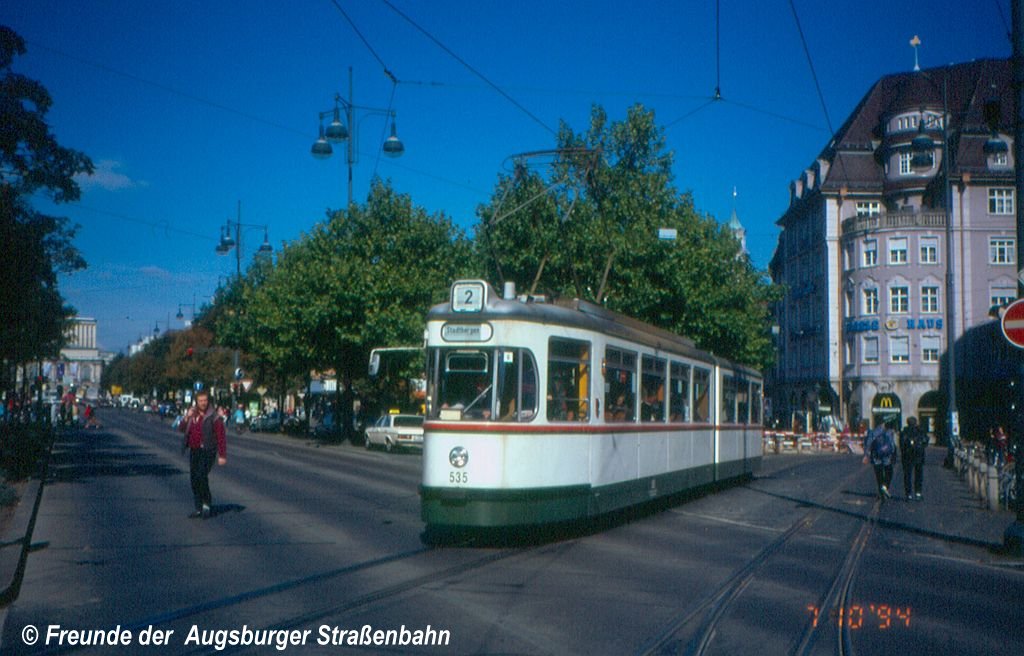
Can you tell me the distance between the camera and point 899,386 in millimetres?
64500

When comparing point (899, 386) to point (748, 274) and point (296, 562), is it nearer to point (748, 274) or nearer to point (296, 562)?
point (748, 274)

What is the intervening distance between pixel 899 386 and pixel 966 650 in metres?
59.7

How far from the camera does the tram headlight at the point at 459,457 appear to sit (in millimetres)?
12789

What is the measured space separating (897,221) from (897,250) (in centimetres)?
168

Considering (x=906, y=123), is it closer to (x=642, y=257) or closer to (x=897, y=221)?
(x=897, y=221)

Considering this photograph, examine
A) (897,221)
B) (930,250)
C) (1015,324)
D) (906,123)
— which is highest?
(906,123)

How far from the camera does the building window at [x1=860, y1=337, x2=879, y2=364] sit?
65375 mm

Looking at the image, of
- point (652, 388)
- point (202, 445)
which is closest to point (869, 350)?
point (652, 388)

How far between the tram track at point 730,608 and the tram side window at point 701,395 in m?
5.53

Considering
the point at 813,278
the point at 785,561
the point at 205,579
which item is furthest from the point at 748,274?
the point at 205,579

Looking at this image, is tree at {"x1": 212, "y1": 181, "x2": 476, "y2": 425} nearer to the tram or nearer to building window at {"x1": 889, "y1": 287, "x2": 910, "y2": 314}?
the tram

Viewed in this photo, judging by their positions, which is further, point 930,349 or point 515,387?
point 930,349

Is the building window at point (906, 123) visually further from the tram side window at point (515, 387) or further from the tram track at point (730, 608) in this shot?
the tram side window at point (515, 387)

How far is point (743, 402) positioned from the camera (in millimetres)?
25375
